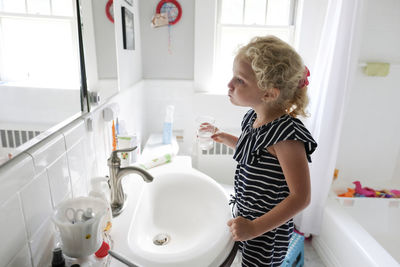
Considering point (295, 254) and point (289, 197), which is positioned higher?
point (289, 197)

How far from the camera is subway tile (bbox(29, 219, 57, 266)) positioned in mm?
556

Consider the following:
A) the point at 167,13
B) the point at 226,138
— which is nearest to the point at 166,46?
the point at 167,13

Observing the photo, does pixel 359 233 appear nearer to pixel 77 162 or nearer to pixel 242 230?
pixel 242 230

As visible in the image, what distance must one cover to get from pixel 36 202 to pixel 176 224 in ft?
1.83

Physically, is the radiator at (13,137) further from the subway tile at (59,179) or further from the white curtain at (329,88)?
the white curtain at (329,88)

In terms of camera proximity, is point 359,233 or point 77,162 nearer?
point 77,162

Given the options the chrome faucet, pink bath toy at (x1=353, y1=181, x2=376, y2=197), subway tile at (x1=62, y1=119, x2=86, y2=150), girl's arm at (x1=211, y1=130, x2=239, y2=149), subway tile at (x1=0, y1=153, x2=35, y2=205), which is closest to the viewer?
subway tile at (x1=0, y1=153, x2=35, y2=205)

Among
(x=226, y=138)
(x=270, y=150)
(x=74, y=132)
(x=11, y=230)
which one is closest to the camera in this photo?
(x=11, y=230)

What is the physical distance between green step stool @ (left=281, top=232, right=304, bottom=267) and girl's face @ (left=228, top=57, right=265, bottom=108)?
994 mm

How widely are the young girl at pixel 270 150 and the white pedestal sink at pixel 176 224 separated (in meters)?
0.08

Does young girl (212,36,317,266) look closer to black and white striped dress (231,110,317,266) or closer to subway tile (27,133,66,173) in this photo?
black and white striped dress (231,110,317,266)

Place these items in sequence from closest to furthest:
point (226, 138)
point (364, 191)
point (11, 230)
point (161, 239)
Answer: point (11, 230), point (161, 239), point (226, 138), point (364, 191)

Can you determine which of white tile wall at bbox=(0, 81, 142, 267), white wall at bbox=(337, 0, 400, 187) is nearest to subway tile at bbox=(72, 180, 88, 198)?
white tile wall at bbox=(0, 81, 142, 267)

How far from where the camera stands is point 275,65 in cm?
78
